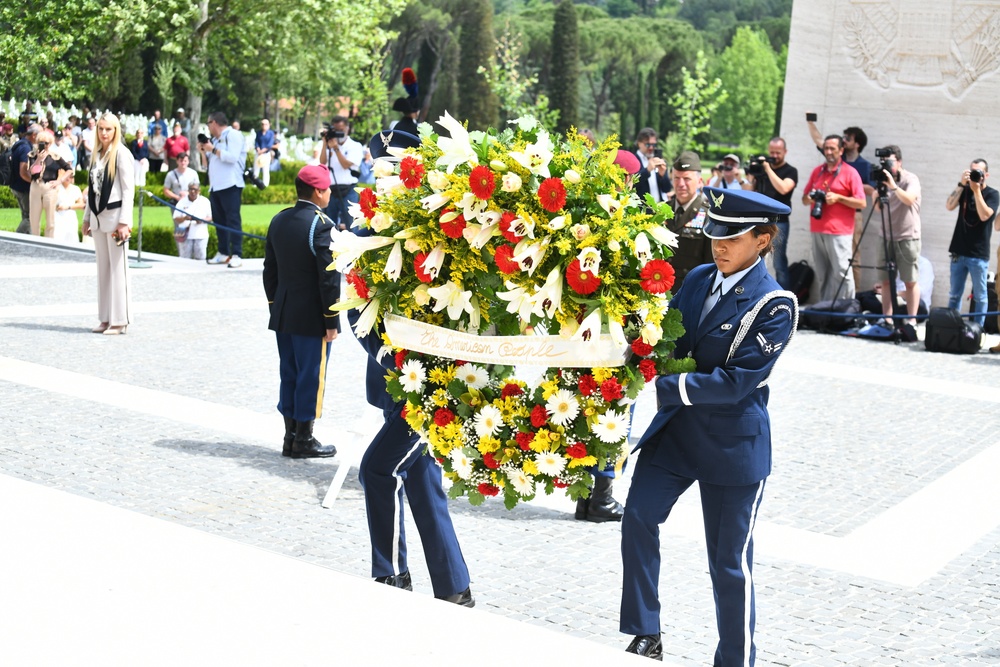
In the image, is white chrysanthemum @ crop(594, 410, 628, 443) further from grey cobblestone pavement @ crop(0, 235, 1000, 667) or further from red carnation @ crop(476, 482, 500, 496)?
grey cobblestone pavement @ crop(0, 235, 1000, 667)

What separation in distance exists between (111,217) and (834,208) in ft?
25.4

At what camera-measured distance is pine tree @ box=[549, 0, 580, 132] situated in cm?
7412

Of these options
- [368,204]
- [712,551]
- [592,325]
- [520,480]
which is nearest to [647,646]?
[712,551]

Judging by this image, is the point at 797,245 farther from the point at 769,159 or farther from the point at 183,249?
the point at 183,249

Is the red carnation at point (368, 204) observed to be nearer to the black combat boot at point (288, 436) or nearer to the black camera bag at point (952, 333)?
the black combat boot at point (288, 436)

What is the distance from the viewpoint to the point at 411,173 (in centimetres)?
439

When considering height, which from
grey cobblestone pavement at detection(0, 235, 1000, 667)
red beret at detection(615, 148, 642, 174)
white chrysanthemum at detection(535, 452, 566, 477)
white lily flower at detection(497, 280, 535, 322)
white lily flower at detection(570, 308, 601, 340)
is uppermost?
red beret at detection(615, 148, 642, 174)

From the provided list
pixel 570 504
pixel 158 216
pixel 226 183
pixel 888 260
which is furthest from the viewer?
pixel 158 216

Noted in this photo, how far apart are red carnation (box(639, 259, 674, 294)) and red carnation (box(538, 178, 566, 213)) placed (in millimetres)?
357

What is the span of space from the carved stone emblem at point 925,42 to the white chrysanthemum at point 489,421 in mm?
11902

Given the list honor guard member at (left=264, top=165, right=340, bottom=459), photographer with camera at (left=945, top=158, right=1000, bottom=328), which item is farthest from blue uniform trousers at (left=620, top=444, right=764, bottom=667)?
photographer with camera at (left=945, top=158, right=1000, bottom=328)

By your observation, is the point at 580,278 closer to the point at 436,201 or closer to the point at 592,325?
the point at 592,325

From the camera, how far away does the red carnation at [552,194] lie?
13.5 ft

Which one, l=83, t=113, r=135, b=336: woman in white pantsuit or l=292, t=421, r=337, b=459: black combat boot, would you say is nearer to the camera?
l=292, t=421, r=337, b=459: black combat boot
